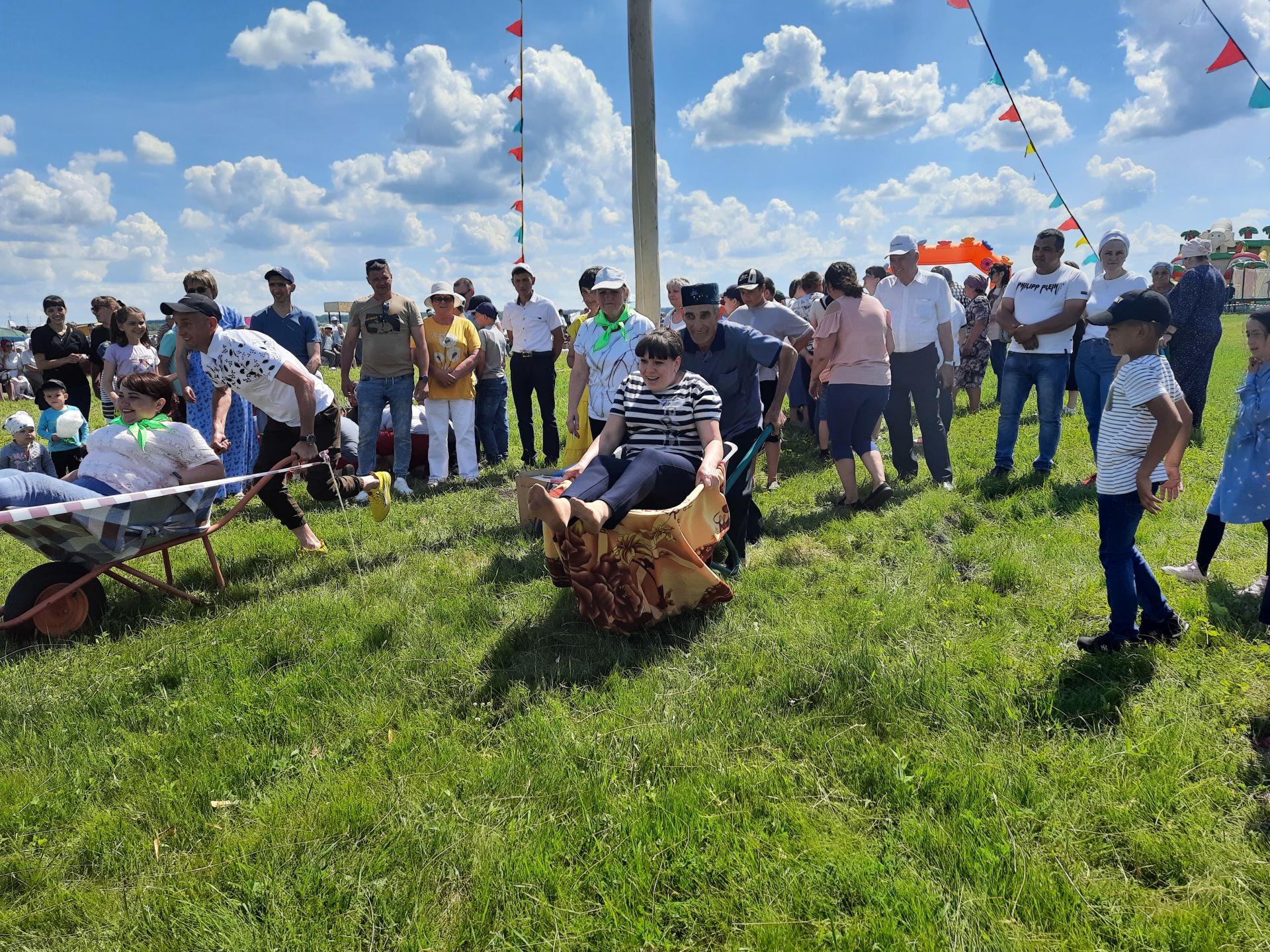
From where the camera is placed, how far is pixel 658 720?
123 inches

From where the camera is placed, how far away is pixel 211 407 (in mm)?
6527

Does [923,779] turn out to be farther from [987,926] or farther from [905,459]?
[905,459]

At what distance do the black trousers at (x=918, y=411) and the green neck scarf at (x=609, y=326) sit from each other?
2791 millimetres

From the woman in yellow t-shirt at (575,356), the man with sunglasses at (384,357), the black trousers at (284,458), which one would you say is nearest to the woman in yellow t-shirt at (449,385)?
the man with sunglasses at (384,357)

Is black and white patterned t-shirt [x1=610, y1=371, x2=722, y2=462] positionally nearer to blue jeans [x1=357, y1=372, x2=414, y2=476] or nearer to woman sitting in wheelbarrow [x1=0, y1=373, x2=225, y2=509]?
woman sitting in wheelbarrow [x1=0, y1=373, x2=225, y2=509]

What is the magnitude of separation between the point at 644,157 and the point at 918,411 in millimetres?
3523

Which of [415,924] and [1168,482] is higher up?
[1168,482]

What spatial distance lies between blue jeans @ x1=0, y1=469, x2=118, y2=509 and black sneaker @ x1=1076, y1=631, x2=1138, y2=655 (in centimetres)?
516

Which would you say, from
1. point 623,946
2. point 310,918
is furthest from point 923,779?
point 310,918

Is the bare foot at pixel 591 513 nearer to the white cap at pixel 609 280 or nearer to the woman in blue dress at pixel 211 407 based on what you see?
the white cap at pixel 609 280

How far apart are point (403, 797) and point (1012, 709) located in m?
2.47

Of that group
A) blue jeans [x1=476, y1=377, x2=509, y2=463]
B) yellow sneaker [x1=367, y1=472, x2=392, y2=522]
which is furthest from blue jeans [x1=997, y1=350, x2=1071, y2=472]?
yellow sneaker [x1=367, y1=472, x2=392, y2=522]

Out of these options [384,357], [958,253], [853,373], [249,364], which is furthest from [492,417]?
[958,253]

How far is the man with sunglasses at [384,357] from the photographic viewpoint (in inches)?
293
